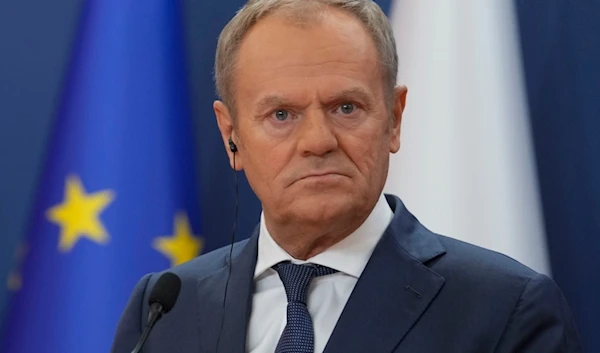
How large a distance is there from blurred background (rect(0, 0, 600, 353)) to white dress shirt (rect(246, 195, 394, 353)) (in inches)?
18.0

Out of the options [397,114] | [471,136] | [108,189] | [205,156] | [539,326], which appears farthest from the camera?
[205,156]

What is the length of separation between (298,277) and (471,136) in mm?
656

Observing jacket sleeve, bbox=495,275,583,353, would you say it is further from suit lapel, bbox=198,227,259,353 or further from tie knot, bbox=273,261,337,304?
suit lapel, bbox=198,227,259,353

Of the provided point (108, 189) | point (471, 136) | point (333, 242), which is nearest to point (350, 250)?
point (333, 242)

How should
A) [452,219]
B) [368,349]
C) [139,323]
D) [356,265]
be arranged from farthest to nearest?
[452,219] → [139,323] → [356,265] → [368,349]

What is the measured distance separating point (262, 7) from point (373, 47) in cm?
21

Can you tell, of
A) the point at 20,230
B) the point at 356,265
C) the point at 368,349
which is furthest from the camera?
the point at 20,230

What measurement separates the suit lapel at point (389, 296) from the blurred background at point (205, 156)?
45cm

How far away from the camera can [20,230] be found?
263 centimetres

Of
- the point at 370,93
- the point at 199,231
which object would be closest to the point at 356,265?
the point at 370,93

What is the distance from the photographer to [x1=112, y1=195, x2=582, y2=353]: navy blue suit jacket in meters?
1.60

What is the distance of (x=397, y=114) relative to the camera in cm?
183

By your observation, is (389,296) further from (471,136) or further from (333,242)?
Result: (471,136)

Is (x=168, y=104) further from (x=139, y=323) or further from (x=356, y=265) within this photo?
(x=356, y=265)
